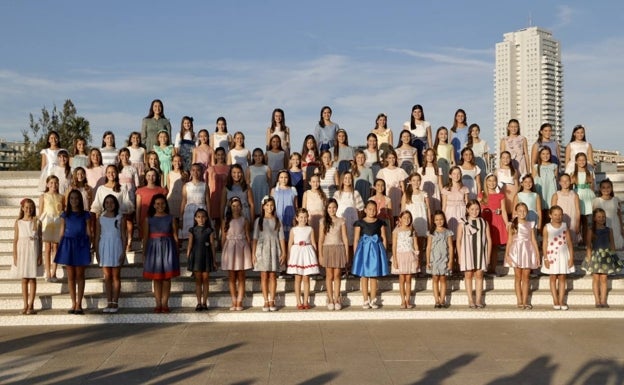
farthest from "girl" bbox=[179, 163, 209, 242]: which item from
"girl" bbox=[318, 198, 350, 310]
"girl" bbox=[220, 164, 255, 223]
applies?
"girl" bbox=[318, 198, 350, 310]

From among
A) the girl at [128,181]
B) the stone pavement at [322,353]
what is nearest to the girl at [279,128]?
the girl at [128,181]

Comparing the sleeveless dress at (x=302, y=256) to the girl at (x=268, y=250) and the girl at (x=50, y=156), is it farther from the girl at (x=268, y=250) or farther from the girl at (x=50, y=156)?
the girl at (x=50, y=156)

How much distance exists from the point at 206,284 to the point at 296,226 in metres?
1.62

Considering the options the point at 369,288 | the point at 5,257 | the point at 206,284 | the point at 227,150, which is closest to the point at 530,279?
the point at 369,288

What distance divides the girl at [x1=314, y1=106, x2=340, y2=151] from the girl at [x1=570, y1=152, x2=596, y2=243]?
4.48 m

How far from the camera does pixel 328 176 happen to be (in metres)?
10.8

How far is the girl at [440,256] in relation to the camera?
31.0 feet

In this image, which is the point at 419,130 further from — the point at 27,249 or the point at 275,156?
the point at 27,249

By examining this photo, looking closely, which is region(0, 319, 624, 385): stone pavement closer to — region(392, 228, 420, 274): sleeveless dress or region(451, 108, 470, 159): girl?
region(392, 228, 420, 274): sleeveless dress

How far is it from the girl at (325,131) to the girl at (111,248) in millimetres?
4347

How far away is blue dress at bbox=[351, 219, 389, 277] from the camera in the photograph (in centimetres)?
940

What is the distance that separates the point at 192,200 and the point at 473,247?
14.9ft

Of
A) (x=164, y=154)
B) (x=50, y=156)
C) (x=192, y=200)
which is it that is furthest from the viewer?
(x=164, y=154)

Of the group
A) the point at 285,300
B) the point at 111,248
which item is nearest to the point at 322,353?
the point at 285,300
